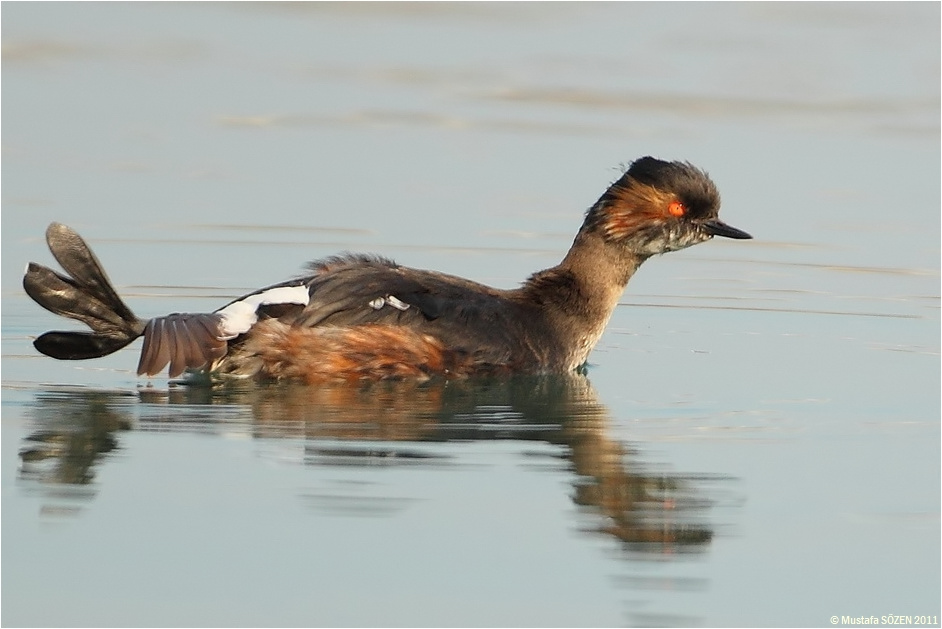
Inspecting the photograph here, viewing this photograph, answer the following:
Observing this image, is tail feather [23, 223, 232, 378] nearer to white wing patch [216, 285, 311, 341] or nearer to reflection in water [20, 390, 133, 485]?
white wing patch [216, 285, 311, 341]

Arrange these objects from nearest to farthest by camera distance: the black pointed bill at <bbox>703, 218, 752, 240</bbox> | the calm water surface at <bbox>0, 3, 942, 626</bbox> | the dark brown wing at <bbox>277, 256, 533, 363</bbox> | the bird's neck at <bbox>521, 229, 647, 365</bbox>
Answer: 1. the calm water surface at <bbox>0, 3, 942, 626</bbox>
2. the dark brown wing at <bbox>277, 256, 533, 363</bbox>
3. the bird's neck at <bbox>521, 229, 647, 365</bbox>
4. the black pointed bill at <bbox>703, 218, 752, 240</bbox>

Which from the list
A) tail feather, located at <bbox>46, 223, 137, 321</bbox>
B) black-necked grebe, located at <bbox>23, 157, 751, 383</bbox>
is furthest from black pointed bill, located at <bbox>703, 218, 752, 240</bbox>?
tail feather, located at <bbox>46, 223, 137, 321</bbox>

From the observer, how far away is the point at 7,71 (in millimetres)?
16875

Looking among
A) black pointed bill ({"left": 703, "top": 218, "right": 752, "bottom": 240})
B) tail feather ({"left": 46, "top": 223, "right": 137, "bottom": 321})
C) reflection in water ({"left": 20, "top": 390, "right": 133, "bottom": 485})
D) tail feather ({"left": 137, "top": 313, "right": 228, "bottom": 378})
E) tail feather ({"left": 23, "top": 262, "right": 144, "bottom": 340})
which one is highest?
black pointed bill ({"left": 703, "top": 218, "right": 752, "bottom": 240})

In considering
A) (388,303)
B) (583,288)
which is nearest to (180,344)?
(388,303)

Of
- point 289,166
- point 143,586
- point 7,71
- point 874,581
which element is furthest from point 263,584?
point 7,71

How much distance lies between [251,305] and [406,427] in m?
1.53

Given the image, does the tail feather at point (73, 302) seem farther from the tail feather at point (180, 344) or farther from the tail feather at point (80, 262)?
the tail feather at point (180, 344)

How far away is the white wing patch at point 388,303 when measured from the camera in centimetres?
988

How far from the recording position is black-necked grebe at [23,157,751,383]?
9391 mm

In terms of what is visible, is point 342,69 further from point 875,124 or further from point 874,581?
point 874,581

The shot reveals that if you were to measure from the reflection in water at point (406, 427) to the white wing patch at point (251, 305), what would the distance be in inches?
12.4

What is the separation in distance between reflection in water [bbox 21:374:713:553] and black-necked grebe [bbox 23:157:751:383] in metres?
0.16

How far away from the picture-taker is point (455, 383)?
392 inches
